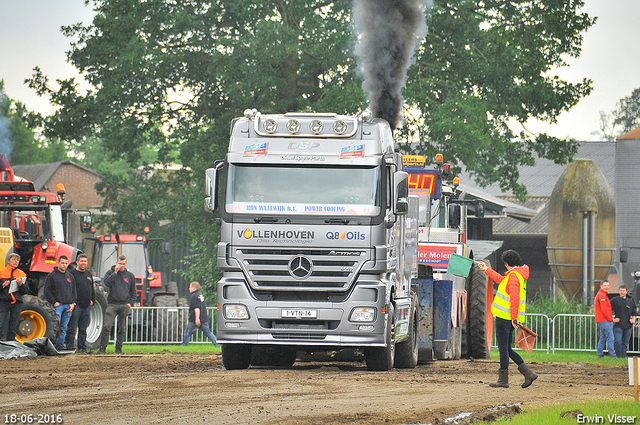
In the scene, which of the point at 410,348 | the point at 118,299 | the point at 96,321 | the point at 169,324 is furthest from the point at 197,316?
the point at 410,348

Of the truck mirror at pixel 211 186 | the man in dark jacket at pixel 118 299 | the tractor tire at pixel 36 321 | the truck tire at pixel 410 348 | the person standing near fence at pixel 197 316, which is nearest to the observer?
the truck mirror at pixel 211 186

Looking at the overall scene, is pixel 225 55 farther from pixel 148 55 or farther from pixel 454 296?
pixel 454 296

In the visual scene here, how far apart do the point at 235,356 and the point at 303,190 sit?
114 inches

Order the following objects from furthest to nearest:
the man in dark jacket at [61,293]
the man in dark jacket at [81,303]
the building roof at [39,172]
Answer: the building roof at [39,172] < the man in dark jacket at [81,303] < the man in dark jacket at [61,293]

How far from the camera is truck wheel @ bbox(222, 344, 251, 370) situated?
14617mm

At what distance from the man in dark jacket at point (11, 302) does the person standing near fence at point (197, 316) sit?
6.53 meters

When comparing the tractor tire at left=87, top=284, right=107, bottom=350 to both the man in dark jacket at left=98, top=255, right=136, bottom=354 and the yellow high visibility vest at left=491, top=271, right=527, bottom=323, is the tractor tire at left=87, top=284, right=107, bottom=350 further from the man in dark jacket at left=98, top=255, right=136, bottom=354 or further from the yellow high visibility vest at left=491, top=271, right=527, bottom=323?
the yellow high visibility vest at left=491, top=271, right=527, bottom=323

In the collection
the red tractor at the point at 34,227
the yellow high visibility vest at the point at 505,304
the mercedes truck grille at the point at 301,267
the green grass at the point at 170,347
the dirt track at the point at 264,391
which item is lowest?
the green grass at the point at 170,347

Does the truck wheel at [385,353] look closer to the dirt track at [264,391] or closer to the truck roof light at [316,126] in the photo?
the dirt track at [264,391]

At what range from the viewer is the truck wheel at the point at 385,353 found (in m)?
14.2

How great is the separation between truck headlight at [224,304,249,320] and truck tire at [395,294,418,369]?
10.7ft

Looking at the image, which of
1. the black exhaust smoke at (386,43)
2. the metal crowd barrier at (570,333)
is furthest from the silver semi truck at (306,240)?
the metal crowd barrier at (570,333)

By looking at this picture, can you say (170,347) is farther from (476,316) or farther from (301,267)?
(301,267)

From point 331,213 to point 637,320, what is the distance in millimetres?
13520
